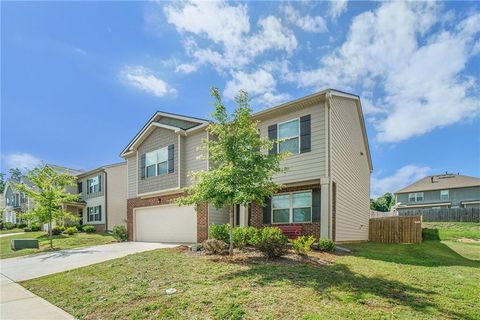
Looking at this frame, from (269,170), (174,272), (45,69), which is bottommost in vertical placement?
(174,272)

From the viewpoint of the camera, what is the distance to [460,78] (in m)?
14.9

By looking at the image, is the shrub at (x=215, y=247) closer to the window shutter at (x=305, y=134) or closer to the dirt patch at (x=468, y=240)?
the window shutter at (x=305, y=134)

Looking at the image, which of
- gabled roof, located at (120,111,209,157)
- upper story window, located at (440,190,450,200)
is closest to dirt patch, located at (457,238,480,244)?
gabled roof, located at (120,111,209,157)

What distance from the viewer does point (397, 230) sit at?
16297 mm

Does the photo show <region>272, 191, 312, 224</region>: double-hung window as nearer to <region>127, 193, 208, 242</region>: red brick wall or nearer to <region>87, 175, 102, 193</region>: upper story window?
<region>127, 193, 208, 242</region>: red brick wall

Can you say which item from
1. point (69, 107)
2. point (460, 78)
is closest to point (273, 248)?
point (460, 78)

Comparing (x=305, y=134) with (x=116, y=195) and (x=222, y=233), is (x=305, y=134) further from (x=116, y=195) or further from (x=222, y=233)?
(x=116, y=195)

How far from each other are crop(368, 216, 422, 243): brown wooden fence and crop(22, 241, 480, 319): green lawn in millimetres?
6525

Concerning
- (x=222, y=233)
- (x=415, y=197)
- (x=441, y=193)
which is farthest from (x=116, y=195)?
(x=441, y=193)

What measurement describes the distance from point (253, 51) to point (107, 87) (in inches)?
340

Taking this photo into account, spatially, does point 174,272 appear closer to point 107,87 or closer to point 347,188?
point 347,188

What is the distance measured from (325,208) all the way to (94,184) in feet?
85.7

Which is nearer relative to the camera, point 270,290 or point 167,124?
point 270,290

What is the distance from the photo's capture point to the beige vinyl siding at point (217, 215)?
15.6 m
